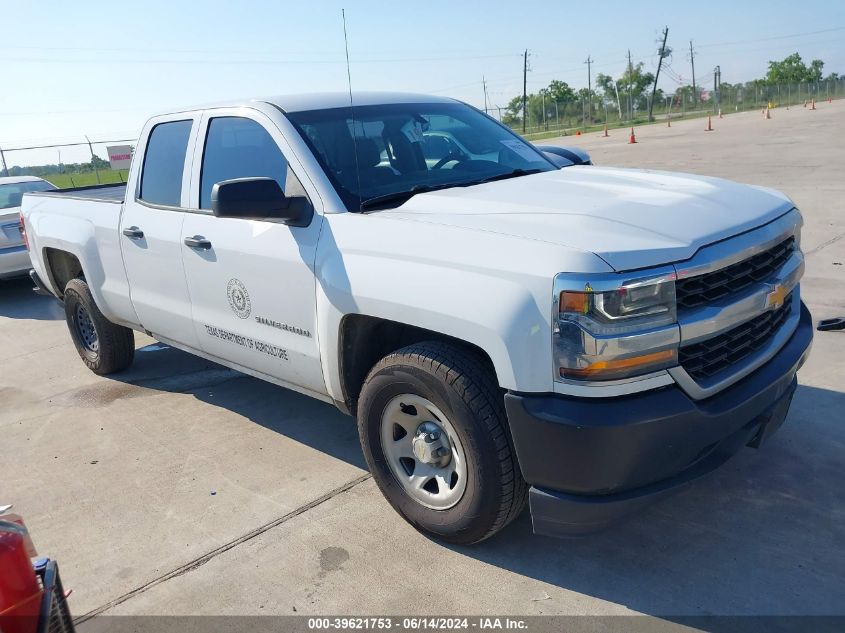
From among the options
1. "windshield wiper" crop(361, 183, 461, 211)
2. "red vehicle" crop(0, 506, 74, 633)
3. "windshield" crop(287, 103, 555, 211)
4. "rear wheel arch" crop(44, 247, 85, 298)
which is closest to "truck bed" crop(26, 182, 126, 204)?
"rear wheel arch" crop(44, 247, 85, 298)

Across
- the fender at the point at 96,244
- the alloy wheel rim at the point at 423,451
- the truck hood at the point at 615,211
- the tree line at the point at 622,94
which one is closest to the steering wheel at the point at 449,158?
the truck hood at the point at 615,211

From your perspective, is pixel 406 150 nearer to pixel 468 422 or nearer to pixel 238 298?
pixel 238 298

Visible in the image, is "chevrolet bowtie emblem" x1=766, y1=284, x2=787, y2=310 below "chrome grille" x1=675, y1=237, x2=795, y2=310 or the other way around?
below

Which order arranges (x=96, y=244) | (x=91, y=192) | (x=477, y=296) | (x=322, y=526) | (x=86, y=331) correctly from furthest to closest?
(x=91, y=192)
(x=86, y=331)
(x=96, y=244)
(x=322, y=526)
(x=477, y=296)

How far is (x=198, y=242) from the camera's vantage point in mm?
4156

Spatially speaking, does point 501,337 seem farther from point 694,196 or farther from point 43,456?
point 43,456

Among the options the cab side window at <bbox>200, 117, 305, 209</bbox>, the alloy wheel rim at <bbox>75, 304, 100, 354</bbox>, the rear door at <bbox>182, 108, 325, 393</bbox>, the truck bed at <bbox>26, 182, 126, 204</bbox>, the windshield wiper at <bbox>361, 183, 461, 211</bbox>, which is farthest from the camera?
the truck bed at <bbox>26, 182, 126, 204</bbox>

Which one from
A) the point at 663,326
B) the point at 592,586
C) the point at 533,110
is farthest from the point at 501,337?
the point at 533,110

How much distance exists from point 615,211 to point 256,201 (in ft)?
5.08

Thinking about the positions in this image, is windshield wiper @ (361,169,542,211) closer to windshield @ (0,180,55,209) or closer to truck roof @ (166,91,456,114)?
truck roof @ (166,91,456,114)

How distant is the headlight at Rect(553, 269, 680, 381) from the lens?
2.55 metres

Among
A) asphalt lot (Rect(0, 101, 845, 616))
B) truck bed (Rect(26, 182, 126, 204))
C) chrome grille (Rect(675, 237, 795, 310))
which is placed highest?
truck bed (Rect(26, 182, 126, 204))

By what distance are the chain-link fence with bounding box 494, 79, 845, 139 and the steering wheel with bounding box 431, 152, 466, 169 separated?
4911cm

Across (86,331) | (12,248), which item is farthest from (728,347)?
(12,248)
